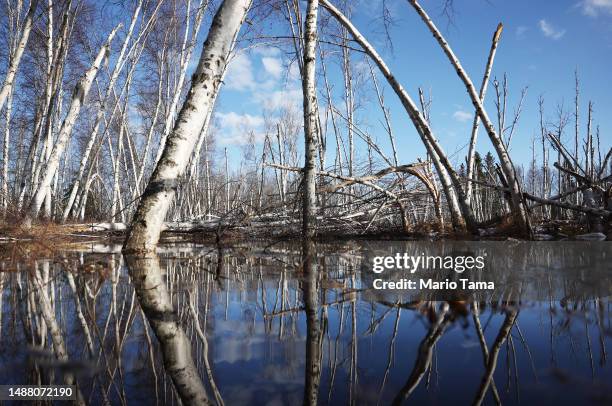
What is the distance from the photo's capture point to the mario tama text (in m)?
1.55

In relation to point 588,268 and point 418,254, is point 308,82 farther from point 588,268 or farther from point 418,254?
point 588,268

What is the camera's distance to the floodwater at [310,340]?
62 cm

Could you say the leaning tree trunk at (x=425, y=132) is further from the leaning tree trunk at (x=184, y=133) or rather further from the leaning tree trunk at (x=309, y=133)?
the leaning tree trunk at (x=184, y=133)

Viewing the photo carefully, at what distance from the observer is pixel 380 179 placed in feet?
15.8

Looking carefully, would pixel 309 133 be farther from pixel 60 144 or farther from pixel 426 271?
pixel 60 144

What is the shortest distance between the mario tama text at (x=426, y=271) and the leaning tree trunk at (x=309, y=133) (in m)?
0.94

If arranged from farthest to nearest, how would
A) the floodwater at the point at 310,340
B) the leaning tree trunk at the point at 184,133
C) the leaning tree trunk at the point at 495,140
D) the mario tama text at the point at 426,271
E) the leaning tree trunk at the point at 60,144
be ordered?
1. the leaning tree trunk at the point at 60,144
2. the leaning tree trunk at the point at 495,140
3. the leaning tree trunk at the point at 184,133
4. the mario tama text at the point at 426,271
5. the floodwater at the point at 310,340

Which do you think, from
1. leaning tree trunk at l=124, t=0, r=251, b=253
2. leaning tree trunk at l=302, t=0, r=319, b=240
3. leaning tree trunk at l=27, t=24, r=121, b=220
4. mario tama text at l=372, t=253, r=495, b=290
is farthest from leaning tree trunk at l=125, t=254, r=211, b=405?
leaning tree trunk at l=27, t=24, r=121, b=220

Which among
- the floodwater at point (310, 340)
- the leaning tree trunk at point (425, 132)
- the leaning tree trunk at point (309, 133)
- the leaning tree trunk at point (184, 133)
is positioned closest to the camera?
the floodwater at point (310, 340)

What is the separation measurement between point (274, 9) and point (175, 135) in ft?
12.2

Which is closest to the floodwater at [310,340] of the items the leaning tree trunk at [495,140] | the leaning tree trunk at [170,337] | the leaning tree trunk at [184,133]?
the leaning tree trunk at [170,337]

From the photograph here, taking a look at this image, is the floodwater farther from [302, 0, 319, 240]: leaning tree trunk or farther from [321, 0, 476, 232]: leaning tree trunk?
[321, 0, 476, 232]: leaning tree trunk

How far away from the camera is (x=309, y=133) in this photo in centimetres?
345

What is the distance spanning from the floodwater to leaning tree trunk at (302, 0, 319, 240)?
1655 millimetres
